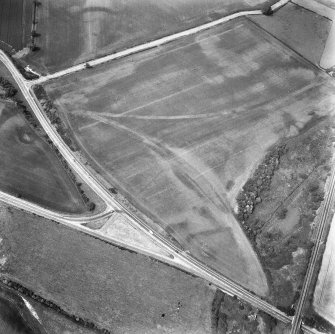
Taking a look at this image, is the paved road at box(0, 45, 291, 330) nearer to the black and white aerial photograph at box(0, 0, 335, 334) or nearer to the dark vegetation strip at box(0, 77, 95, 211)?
the black and white aerial photograph at box(0, 0, 335, 334)

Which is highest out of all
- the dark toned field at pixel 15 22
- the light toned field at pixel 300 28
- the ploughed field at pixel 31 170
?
the light toned field at pixel 300 28

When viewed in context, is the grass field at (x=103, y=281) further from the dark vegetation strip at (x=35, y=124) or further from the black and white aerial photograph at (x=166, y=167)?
the dark vegetation strip at (x=35, y=124)

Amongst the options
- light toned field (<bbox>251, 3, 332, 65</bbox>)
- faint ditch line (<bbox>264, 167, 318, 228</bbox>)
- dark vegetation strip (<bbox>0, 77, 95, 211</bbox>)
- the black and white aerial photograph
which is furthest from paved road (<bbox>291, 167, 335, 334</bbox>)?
dark vegetation strip (<bbox>0, 77, 95, 211</bbox>)

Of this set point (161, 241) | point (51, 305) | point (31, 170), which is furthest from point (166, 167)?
point (51, 305)

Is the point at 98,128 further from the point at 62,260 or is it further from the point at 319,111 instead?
the point at 319,111

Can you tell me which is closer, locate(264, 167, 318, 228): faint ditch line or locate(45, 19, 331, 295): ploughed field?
locate(45, 19, 331, 295): ploughed field

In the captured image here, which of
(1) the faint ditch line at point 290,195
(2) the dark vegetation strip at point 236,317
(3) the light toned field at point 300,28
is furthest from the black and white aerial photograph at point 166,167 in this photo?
(3) the light toned field at point 300,28
